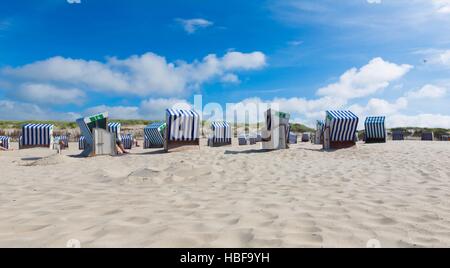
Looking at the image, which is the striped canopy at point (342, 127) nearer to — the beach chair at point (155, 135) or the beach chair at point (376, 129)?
the beach chair at point (376, 129)

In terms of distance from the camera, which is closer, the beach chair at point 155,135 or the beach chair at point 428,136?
the beach chair at point 155,135

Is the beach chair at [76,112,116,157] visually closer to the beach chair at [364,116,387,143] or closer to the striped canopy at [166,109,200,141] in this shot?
the striped canopy at [166,109,200,141]

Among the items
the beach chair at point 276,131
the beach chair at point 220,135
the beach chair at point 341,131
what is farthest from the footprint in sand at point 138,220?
the beach chair at point 220,135

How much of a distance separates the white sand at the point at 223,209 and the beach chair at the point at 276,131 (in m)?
7.29

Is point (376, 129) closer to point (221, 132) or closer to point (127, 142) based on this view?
point (221, 132)

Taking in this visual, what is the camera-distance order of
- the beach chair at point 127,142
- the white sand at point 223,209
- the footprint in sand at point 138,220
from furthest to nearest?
the beach chair at point 127,142
the footprint in sand at point 138,220
the white sand at point 223,209

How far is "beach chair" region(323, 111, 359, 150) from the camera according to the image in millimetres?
15703

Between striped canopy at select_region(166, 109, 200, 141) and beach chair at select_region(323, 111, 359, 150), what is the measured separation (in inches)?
239

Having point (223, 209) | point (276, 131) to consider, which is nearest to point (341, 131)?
point (276, 131)

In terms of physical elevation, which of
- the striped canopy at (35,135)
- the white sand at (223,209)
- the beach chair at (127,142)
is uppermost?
the striped canopy at (35,135)

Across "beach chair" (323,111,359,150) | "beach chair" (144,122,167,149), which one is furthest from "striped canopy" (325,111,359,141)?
"beach chair" (144,122,167,149)

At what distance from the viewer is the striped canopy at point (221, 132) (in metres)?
24.1

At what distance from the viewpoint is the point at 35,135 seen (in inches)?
807
